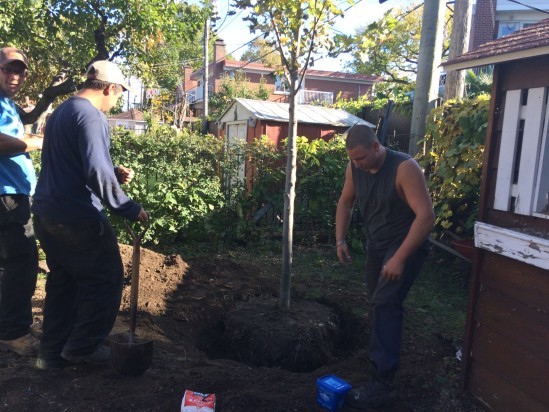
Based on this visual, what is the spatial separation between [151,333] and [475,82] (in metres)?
9.44

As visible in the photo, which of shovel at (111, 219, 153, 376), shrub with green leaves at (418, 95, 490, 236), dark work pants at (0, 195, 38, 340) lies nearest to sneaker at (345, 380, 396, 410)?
shovel at (111, 219, 153, 376)

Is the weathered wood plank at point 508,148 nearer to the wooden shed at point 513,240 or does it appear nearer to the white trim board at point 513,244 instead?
the wooden shed at point 513,240

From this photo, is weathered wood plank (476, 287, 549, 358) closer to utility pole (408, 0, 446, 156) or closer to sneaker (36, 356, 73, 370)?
sneaker (36, 356, 73, 370)

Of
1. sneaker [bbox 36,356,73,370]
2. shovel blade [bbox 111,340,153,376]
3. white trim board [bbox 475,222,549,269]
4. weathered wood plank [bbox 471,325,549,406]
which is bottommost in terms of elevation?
sneaker [bbox 36,356,73,370]

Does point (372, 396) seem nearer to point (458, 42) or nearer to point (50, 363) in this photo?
point (50, 363)

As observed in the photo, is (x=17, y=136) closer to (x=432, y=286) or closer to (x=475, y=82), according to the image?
(x=432, y=286)

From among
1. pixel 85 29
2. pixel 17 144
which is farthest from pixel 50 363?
pixel 85 29

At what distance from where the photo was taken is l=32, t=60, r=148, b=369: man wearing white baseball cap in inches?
110

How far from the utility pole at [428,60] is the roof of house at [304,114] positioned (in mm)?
3419

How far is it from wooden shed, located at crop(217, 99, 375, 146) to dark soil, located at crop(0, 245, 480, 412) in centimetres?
480

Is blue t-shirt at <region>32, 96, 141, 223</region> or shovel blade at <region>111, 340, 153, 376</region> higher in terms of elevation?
blue t-shirt at <region>32, 96, 141, 223</region>

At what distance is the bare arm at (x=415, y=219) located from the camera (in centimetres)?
283

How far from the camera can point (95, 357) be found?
309 cm

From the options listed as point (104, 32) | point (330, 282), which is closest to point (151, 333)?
point (330, 282)
